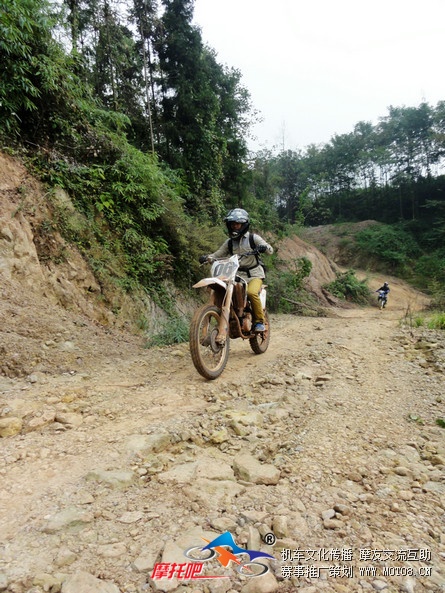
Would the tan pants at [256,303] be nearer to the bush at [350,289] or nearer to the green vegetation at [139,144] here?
the green vegetation at [139,144]

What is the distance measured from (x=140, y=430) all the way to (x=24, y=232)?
3.54 m

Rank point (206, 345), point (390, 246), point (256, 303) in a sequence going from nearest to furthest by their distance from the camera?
point (206, 345)
point (256, 303)
point (390, 246)

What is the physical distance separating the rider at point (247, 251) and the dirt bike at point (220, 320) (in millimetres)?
102

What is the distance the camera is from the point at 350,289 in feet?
63.4

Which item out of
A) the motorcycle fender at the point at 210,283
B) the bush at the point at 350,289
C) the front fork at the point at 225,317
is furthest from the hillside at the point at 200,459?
the bush at the point at 350,289

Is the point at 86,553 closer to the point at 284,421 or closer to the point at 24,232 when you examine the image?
the point at 284,421

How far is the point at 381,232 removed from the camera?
101 ft

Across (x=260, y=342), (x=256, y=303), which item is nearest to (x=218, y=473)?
(x=256, y=303)

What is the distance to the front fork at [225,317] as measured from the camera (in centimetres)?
369

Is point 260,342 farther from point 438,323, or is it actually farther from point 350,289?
point 350,289

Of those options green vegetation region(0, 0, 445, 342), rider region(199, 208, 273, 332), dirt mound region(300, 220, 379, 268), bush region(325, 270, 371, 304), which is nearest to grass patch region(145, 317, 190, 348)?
green vegetation region(0, 0, 445, 342)

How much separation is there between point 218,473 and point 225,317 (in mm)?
2019

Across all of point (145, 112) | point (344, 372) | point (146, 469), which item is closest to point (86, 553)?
point (146, 469)

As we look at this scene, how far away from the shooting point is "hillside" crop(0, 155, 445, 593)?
1262 mm
